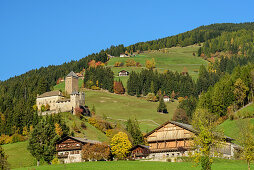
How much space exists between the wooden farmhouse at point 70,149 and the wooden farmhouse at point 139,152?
378 inches

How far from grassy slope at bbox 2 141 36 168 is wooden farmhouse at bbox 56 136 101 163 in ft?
18.8

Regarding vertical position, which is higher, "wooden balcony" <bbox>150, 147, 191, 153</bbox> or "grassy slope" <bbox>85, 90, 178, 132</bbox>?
"grassy slope" <bbox>85, 90, 178, 132</bbox>

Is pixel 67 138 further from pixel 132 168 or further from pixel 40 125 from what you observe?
pixel 132 168

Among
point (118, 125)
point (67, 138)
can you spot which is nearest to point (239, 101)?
point (118, 125)

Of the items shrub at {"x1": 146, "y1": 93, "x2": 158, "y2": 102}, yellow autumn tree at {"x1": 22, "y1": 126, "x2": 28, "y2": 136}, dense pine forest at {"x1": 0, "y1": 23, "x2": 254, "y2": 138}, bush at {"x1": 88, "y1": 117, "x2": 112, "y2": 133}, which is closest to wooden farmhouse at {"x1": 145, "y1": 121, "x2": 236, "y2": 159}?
dense pine forest at {"x1": 0, "y1": 23, "x2": 254, "y2": 138}

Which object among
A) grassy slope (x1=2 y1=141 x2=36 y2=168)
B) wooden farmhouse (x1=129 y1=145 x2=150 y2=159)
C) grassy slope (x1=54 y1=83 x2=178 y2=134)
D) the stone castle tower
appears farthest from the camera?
the stone castle tower

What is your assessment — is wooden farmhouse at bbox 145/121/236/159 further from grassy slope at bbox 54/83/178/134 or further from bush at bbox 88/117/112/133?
bush at bbox 88/117/112/133

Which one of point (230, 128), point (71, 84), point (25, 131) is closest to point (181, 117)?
point (230, 128)

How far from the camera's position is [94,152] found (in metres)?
72.7

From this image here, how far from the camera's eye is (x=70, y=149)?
80.2m

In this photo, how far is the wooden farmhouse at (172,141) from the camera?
72250 millimetres

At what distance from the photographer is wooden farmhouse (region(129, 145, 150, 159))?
75.1 metres

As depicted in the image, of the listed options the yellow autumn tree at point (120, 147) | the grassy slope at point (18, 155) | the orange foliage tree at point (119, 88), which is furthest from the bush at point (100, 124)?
the orange foliage tree at point (119, 88)

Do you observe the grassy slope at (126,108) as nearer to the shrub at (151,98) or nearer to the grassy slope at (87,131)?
the shrub at (151,98)
